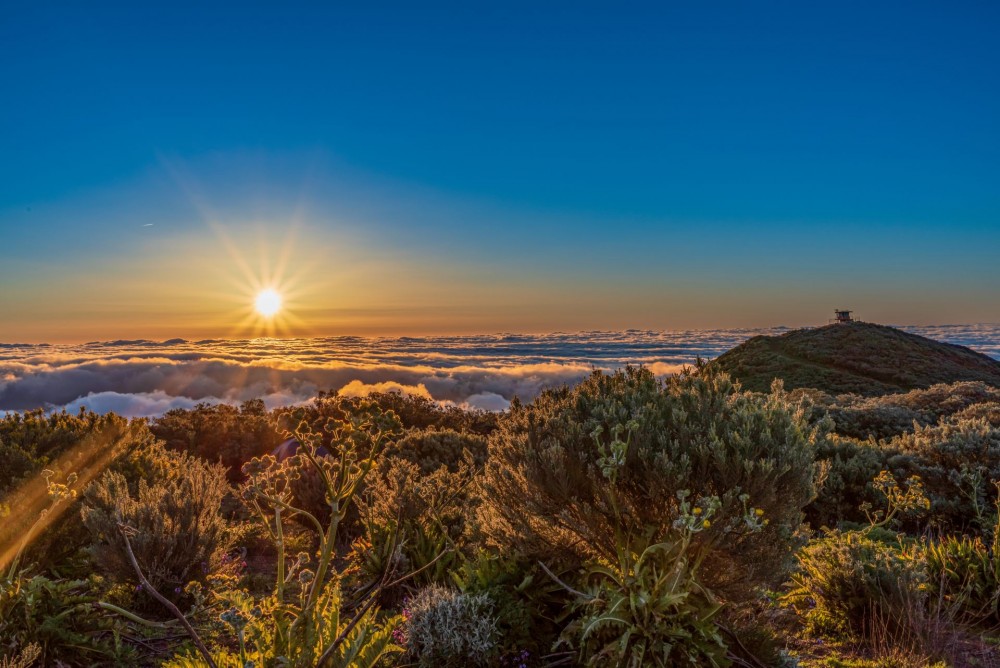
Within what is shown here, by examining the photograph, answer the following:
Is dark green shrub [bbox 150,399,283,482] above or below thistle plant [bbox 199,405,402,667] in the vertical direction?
below

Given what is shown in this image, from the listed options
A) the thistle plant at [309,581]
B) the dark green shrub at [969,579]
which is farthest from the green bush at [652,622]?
the dark green shrub at [969,579]

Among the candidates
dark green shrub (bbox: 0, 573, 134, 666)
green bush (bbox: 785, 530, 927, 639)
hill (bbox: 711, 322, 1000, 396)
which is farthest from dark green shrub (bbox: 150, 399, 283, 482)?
hill (bbox: 711, 322, 1000, 396)

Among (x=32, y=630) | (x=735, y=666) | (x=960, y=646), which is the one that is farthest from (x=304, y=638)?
(x=960, y=646)

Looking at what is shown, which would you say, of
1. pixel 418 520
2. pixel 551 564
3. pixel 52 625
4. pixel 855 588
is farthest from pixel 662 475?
pixel 52 625

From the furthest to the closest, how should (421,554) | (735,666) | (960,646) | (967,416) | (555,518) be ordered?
(967,416)
(421,554)
(960,646)
(555,518)
(735,666)

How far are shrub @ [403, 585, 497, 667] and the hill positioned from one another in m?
39.4

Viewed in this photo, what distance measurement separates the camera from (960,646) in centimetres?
494

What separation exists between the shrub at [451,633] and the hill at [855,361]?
129ft

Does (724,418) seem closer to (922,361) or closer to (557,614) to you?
(557,614)

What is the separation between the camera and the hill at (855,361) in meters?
45.0

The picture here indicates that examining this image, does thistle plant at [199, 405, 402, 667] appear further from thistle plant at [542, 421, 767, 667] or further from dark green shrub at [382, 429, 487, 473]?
A: dark green shrub at [382, 429, 487, 473]

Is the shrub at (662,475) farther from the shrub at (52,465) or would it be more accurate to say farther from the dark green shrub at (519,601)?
the shrub at (52,465)

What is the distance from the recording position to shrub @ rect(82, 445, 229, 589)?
568cm

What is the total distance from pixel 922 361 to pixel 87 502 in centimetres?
6174
